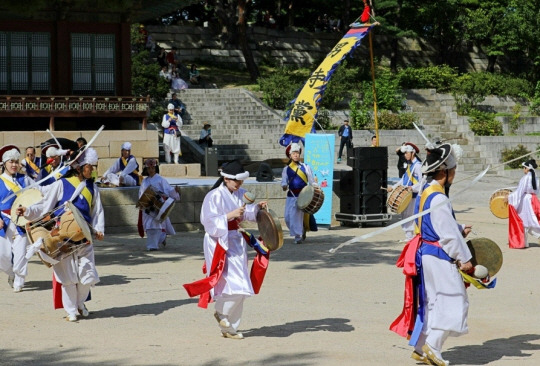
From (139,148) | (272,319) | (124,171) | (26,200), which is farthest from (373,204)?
(26,200)

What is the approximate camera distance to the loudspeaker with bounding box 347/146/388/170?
19875 mm

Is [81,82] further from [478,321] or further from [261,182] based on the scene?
[478,321]

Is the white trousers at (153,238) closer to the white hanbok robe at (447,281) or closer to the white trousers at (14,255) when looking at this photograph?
the white trousers at (14,255)

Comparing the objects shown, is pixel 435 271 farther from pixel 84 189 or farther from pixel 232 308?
pixel 84 189

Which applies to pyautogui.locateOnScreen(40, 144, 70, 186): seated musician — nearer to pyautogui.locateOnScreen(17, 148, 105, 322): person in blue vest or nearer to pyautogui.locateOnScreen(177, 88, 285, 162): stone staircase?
pyautogui.locateOnScreen(17, 148, 105, 322): person in blue vest

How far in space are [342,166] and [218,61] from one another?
1432cm

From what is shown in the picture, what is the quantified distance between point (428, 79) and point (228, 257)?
1314 inches

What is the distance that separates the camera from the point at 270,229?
9.49 m

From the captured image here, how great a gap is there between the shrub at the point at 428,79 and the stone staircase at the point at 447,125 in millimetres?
961

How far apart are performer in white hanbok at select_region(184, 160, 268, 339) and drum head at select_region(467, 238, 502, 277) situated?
2037 mm

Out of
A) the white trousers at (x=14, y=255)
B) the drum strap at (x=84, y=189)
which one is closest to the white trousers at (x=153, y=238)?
the white trousers at (x=14, y=255)

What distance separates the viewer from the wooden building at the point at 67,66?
27844 mm

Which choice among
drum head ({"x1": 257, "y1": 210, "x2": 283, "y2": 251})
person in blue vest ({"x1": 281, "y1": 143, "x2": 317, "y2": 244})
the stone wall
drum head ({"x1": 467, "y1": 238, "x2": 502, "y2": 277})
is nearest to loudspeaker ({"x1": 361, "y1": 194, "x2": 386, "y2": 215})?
person in blue vest ({"x1": 281, "y1": 143, "x2": 317, "y2": 244})

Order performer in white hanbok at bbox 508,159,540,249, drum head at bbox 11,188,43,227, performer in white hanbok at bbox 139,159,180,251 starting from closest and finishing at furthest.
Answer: drum head at bbox 11,188,43,227
performer in white hanbok at bbox 139,159,180,251
performer in white hanbok at bbox 508,159,540,249
